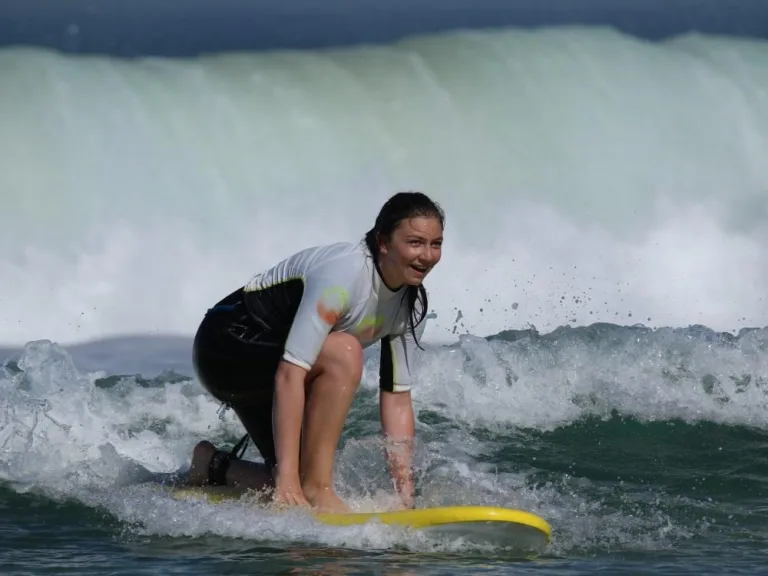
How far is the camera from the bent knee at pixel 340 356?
527cm

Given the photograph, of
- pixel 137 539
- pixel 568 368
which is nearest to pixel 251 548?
pixel 137 539

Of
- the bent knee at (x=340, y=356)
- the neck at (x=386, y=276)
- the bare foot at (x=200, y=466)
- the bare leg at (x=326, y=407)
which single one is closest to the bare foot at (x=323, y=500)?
the bare leg at (x=326, y=407)

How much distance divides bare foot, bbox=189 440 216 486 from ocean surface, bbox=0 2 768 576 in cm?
17

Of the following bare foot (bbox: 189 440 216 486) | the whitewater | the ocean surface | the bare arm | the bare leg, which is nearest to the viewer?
the bare leg

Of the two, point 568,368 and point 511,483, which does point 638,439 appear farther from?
point 511,483

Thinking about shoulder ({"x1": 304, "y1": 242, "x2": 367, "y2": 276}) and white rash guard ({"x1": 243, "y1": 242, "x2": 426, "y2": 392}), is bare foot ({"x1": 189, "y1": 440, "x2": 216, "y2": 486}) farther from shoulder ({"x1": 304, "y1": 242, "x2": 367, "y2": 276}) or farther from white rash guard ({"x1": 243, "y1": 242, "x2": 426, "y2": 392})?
shoulder ({"x1": 304, "y1": 242, "x2": 367, "y2": 276})

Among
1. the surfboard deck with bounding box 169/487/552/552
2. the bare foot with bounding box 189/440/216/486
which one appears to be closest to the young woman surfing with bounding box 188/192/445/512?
the surfboard deck with bounding box 169/487/552/552

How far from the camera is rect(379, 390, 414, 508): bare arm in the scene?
5.65 m

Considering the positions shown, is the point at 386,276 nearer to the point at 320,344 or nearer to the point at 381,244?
the point at 381,244

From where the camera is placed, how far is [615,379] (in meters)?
8.44

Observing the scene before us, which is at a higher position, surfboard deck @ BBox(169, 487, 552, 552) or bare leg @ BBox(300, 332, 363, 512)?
bare leg @ BBox(300, 332, 363, 512)

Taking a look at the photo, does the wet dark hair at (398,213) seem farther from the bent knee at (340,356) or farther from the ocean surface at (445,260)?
the ocean surface at (445,260)

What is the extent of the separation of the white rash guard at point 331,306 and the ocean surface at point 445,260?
1.85 ft

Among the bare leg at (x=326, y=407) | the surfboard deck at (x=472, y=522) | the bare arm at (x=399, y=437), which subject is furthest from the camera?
the bare arm at (x=399, y=437)
